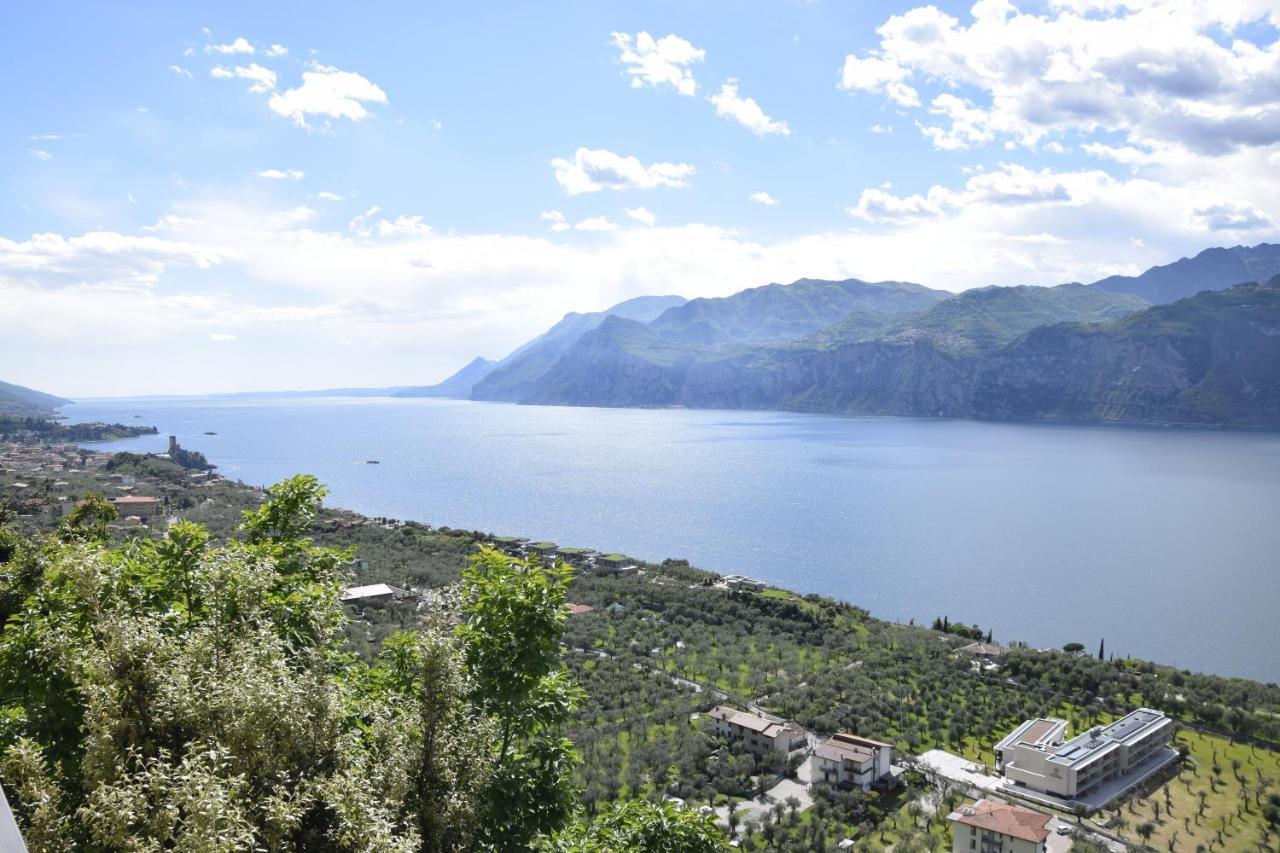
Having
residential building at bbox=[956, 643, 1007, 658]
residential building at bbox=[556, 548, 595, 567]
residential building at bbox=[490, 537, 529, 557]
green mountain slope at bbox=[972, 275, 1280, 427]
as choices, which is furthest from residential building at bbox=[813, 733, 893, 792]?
green mountain slope at bbox=[972, 275, 1280, 427]

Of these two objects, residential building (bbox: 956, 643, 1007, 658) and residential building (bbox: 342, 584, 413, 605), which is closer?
residential building (bbox: 956, 643, 1007, 658)

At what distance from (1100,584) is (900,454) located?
65.5m

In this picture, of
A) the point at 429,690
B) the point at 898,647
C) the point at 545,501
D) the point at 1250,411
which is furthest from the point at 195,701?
the point at 1250,411

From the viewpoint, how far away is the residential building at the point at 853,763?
2245cm

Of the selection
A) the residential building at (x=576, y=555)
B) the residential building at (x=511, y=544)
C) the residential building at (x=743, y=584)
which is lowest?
the residential building at (x=743, y=584)

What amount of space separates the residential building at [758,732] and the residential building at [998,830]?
18.9 feet

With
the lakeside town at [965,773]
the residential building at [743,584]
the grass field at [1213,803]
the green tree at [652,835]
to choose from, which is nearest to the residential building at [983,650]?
the lakeside town at [965,773]

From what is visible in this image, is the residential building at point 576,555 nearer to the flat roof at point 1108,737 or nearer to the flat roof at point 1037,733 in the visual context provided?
the flat roof at point 1037,733

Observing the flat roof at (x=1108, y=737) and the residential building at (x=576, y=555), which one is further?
the residential building at (x=576, y=555)

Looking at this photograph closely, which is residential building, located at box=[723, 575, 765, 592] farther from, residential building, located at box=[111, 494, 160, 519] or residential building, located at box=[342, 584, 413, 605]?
residential building, located at box=[111, 494, 160, 519]

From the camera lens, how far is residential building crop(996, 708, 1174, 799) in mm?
23219

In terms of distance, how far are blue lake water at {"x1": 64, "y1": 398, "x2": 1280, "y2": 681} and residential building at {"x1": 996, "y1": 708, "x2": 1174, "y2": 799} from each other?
15.1 m

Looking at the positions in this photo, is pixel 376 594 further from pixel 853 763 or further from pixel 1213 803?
pixel 1213 803

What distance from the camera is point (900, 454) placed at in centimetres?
11506
